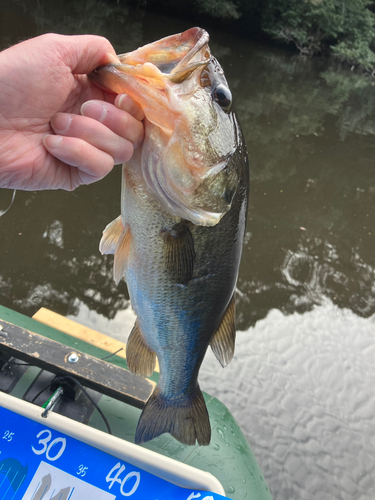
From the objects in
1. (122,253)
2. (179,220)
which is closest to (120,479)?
(122,253)

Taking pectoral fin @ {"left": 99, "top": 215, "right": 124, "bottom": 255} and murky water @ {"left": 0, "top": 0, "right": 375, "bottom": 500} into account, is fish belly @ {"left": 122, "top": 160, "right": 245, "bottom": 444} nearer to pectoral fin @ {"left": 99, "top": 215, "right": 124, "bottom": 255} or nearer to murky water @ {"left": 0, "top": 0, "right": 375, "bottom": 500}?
pectoral fin @ {"left": 99, "top": 215, "right": 124, "bottom": 255}

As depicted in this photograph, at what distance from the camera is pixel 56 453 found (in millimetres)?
1409

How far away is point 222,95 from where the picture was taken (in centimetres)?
107

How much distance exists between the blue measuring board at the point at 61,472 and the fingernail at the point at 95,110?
123 centimetres

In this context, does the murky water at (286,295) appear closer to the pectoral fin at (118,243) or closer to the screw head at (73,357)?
the screw head at (73,357)

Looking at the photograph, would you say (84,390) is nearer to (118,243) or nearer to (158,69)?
(118,243)

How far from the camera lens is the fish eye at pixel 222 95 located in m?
1.06

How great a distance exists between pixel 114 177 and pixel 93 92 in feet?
14.2

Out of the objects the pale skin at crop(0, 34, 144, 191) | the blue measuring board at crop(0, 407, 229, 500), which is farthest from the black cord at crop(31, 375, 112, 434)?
the pale skin at crop(0, 34, 144, 191)

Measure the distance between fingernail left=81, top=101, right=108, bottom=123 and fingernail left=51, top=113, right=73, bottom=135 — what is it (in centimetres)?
5

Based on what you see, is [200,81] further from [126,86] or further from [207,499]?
[207,499]

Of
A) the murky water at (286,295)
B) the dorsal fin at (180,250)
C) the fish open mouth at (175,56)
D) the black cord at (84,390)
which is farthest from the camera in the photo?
the murky water at (286,295)

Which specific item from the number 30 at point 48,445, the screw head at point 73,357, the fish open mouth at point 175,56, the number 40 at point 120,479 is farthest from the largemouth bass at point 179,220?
the screw head at point 73,357

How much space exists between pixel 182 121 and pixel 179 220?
1.05ft
